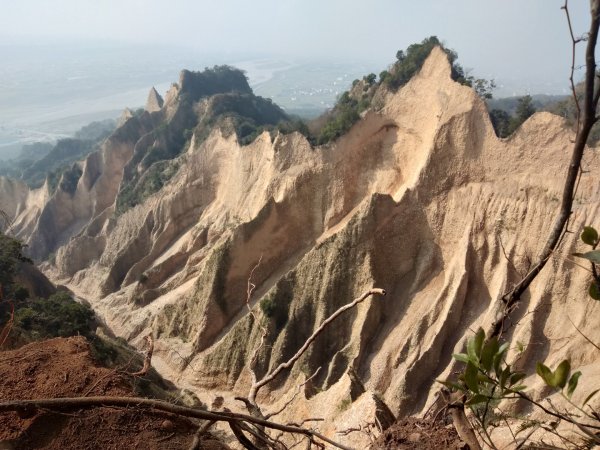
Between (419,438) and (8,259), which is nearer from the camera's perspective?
(419,438)

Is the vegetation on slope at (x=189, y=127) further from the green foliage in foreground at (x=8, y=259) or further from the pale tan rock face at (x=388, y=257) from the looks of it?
the green foliage in foreground at (x=8, y=259)

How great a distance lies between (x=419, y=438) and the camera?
153 inches

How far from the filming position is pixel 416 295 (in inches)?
779

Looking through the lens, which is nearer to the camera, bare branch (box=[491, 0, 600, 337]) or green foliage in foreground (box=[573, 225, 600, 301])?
bare branch (box=[491, 0, 600, 337])

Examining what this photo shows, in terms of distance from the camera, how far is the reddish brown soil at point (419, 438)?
12.3ft

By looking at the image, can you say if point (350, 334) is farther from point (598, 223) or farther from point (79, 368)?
point (79, 368)

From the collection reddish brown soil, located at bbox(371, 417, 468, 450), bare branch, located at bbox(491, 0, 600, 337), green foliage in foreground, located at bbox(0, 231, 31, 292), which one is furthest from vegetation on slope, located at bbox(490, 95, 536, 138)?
green foliage in foreground, located at bbox(0, 231, 31, 292)

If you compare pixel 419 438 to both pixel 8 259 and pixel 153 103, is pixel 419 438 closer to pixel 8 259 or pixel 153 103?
pixel 8 259

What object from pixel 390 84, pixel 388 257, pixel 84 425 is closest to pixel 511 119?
pixel 390 84

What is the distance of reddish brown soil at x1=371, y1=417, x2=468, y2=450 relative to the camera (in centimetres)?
374

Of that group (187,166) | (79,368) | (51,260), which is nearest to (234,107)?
(187,166)

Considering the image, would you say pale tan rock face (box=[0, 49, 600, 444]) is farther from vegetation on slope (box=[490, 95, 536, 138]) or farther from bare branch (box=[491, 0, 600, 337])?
bare branch (box=[491, 0, 600, 337])

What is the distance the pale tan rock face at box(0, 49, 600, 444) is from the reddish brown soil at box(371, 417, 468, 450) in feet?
32.4

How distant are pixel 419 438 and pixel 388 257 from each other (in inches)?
670
